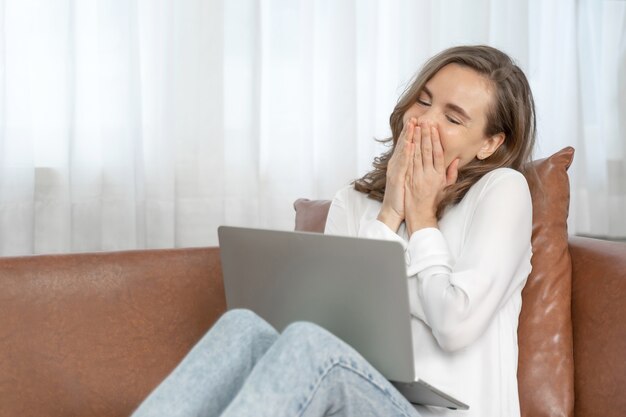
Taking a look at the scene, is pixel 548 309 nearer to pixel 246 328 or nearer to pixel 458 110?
pixel 458 110

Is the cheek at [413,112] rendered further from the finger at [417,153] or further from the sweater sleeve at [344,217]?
the sweater sleeve at [344,217]

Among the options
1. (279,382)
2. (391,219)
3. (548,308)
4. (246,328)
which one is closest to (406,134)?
(391,219)

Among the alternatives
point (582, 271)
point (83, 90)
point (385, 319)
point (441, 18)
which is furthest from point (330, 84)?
point (385, 319)

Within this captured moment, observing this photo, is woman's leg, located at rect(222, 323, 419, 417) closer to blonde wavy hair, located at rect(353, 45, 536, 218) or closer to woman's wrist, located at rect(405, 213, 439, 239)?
woman's wrist, located at rect(405, 213, 439, 239)

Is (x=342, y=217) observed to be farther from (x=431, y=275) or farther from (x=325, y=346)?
(x=325, y=346)

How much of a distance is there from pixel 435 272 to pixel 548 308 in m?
0.30

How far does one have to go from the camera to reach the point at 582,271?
1.64 metres

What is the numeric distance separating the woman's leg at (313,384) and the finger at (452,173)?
559 mm

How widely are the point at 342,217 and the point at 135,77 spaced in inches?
34.4

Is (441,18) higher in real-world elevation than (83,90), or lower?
higher

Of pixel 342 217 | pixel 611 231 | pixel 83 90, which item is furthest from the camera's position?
pixel 611 231

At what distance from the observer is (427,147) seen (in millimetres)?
1591

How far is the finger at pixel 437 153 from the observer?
1.59 metres

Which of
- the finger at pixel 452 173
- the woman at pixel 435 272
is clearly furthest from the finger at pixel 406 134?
the finger at pixel 452 173
